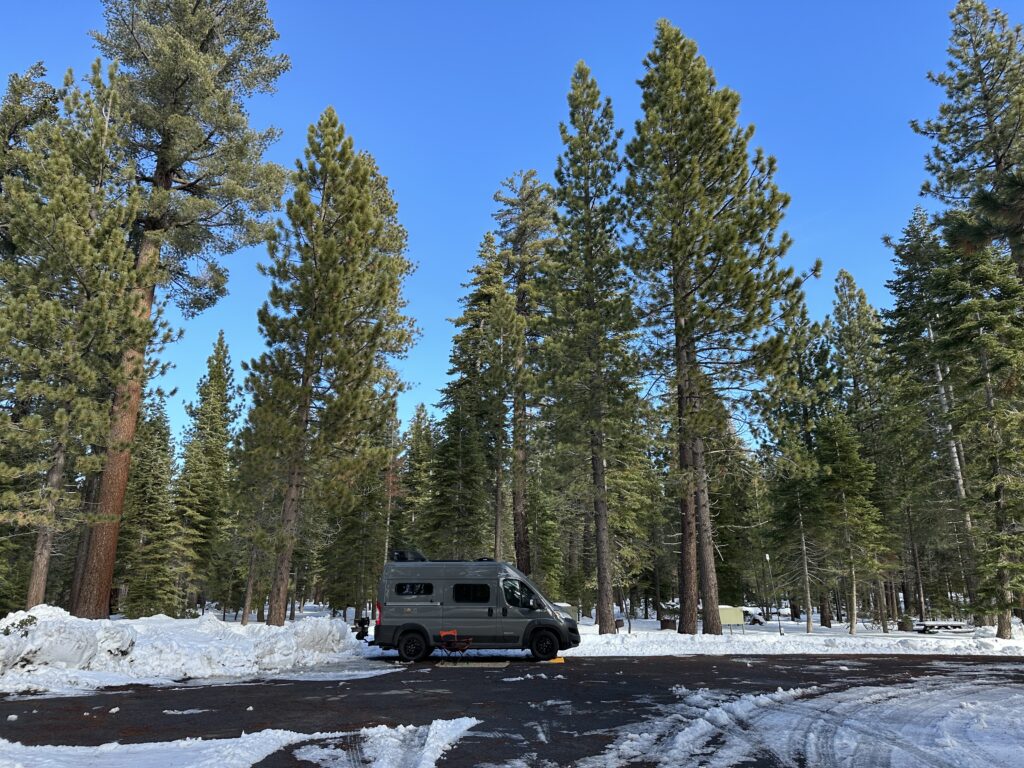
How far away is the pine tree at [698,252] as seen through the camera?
1717cm

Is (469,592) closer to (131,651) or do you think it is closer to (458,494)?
(131,651)

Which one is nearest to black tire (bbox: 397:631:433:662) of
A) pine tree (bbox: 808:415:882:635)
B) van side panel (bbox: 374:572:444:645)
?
van side panel (bbox: 374:572:444:645)

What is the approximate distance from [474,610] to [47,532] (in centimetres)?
1190

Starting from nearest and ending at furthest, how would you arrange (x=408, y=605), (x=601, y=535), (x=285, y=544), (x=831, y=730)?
(x=831, y=730)
(x=408, y=605)
(x=285, y=544)
(x=601, y=535)

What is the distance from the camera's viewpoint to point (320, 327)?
55.5ft

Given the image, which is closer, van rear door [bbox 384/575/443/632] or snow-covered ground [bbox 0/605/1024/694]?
snow-covered ground [bbox 0/605/1024/694]

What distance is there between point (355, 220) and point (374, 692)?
13.1 m

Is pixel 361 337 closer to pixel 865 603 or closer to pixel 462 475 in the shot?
pixel 462 475

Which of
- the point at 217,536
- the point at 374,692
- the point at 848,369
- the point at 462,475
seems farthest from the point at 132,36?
the point at 848,369

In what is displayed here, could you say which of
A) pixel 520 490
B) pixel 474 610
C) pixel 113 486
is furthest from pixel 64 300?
pixel 520 490

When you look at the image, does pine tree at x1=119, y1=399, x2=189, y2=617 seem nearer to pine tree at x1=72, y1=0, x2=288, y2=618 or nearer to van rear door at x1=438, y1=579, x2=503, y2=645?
pine tree at x1=72, y1=0, x2=288, y2=618

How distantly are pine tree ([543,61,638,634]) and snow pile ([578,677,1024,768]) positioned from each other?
37.9 feet

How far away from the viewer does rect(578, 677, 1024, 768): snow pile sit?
5.41 meters

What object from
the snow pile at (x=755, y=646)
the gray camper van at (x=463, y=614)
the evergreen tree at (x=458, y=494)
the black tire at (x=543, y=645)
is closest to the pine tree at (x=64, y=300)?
the gray camper van at (x=463, y=614)
